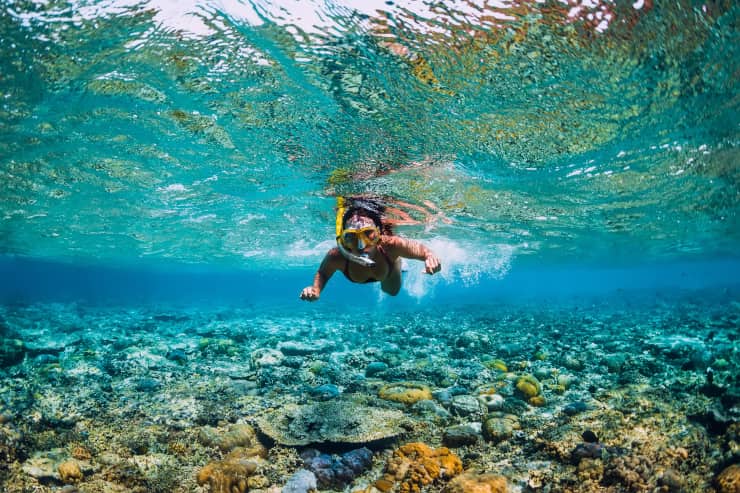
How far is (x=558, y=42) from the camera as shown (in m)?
6.07

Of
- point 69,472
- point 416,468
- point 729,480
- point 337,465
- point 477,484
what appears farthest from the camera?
point 337,465

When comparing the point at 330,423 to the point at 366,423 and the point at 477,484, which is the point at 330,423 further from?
the point at 477,484

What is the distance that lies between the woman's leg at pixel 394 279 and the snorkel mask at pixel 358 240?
3.01 ft

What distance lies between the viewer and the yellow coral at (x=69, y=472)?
441 centimetres

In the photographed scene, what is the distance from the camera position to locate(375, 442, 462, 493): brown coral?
4.11m

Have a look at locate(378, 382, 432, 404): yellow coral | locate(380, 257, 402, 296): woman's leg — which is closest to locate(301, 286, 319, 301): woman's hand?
locate(380, 257, 402, 296): woman's leg

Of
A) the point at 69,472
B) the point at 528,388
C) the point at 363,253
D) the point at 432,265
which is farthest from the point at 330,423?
the point at 528,388

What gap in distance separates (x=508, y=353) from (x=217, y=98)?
11387 millimetres

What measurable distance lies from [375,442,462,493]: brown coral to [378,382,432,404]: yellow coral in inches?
90.2

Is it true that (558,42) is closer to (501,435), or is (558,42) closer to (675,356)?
(501,435)

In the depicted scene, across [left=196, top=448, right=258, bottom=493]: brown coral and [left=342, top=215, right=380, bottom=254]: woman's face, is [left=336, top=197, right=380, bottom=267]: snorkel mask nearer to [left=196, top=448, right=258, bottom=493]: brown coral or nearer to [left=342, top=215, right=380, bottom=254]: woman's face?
[left=342, top=215, right=380, bottom=254]: woman's face

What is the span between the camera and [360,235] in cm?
561

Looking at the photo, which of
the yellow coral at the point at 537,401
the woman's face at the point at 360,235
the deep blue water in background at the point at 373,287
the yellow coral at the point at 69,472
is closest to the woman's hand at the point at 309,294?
the woman's face at the point at 360,235

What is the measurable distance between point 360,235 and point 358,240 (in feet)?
0.42
